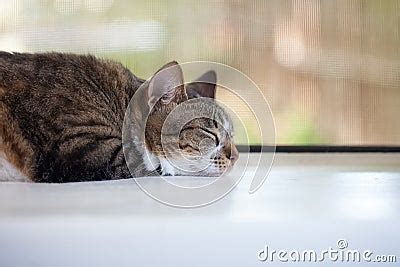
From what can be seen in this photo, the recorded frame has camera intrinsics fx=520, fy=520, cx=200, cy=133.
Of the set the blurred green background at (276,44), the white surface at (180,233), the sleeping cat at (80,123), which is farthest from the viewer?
the blurred green background at (276,44)

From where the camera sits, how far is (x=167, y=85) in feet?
2.68

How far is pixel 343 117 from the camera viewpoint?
110 centimetres

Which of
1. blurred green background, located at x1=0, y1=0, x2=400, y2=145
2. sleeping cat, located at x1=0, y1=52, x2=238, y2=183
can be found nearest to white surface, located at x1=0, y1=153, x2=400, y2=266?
sleeping cat, located at x1=0, y1=52, x2=238, y2=183

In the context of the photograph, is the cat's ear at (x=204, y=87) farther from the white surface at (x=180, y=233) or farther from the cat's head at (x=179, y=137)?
the white surface at (x=180, y=233)

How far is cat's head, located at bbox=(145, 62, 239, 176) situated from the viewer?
812 millimetres

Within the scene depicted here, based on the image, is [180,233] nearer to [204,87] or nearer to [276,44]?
[204,87]

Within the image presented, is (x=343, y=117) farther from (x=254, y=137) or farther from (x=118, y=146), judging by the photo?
(x=118, y=146)

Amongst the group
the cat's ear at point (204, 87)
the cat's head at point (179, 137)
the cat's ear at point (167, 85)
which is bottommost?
the cat's head at point (179, 137)

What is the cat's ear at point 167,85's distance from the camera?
0.80m

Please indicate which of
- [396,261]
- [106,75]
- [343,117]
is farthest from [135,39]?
[396,261]

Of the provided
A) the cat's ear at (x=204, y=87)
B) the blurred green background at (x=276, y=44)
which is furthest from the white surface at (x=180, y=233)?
the blurred green background at (x=276, y=44)

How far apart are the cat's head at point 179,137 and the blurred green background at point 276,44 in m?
0.23

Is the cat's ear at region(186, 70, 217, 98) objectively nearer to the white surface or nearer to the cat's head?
the cat's head

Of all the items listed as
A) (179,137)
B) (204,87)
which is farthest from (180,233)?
(204,87)
